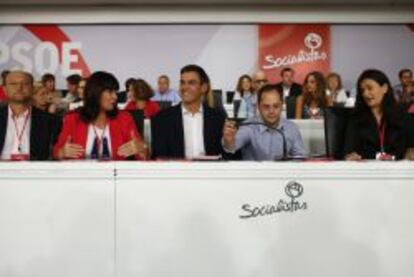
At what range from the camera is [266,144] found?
3.06 metres

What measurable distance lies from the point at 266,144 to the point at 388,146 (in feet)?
2.00

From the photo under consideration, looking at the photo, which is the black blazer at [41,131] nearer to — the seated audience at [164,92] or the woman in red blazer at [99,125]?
the woman in red blazer at [99,125]

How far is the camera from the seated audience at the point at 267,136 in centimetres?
303

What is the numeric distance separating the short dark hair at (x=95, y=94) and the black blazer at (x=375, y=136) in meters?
1.25

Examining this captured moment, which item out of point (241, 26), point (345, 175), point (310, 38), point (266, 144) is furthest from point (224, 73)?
point (345, 175)

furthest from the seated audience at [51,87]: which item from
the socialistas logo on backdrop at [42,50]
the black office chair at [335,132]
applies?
the black office chair at [335,132]

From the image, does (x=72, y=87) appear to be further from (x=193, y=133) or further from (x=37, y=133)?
(x=193, y=133)

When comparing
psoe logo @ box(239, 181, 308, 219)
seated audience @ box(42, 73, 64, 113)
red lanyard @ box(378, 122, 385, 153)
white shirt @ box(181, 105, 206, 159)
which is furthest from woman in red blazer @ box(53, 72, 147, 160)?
seated audience @ box(42, 73, 64, 113)

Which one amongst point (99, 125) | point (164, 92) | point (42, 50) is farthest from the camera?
point (42, 50)

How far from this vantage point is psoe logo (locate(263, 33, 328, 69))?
33.7ft

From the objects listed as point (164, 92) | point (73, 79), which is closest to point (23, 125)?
point (73, 79)

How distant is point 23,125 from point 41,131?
105 millimetres

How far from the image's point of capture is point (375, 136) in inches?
119

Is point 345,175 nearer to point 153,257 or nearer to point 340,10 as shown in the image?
point 153,257
